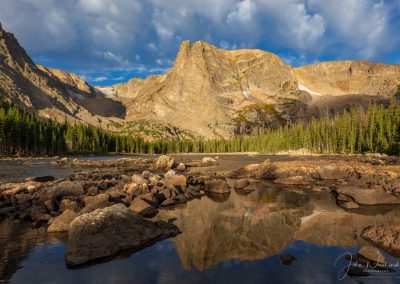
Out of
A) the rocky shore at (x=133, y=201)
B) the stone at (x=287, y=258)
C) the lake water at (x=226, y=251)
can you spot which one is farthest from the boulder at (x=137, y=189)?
the stone at (x=287, y=258)

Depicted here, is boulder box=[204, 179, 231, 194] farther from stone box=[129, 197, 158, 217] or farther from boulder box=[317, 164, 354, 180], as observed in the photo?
boulder box=[317, 164, 354, 180]

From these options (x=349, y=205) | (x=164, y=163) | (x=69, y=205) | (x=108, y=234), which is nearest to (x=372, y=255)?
(x=349, y=205)

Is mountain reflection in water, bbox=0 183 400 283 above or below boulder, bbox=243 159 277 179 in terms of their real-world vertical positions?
below

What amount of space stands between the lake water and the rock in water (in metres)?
0.67

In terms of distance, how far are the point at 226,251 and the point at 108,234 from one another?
621 cm

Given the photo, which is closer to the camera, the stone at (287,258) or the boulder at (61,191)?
the stone at (287,258)

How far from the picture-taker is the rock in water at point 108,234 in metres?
13.5

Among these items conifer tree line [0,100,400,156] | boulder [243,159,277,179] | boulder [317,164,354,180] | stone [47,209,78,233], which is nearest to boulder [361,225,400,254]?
stone [47,209,78,233]

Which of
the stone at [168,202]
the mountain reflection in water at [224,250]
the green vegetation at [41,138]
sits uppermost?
the green vegetation at [41,138]

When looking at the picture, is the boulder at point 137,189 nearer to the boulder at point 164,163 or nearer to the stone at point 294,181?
the stone at point 294,181

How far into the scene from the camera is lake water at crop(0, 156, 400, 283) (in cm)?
1174

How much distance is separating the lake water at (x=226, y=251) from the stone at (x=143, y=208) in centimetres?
83

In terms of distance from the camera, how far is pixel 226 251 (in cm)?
1470

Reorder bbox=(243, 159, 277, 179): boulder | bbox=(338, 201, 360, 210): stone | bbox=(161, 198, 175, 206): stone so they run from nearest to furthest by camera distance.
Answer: bbox=(338, 201, 360, 210): stone < bbox=(161, 198, 175, 206): stone < bbox=(243, 159, 277, 179): boulder
